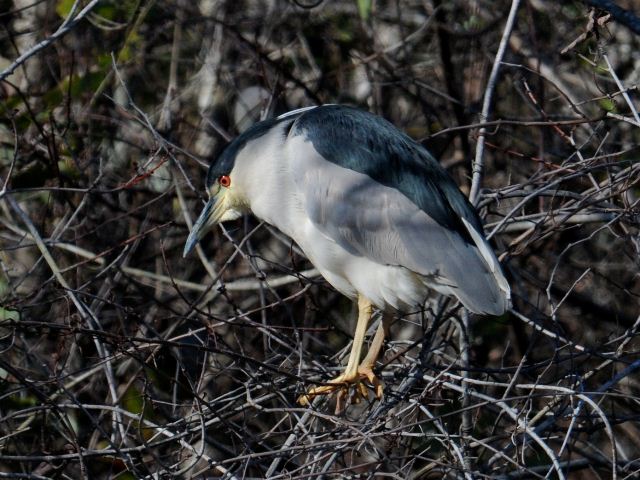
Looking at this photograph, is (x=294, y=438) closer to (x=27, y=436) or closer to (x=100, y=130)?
(x=27, y=436)

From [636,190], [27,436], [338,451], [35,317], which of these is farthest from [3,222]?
[636,190]

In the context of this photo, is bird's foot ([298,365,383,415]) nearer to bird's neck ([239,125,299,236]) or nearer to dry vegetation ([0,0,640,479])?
dry vegetation ([0,0,640,479])

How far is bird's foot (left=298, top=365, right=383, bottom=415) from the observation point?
303 centimetres

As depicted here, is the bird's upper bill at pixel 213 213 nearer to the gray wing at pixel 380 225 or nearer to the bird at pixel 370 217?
the bird at pixel 370 217

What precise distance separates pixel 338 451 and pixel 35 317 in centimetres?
201

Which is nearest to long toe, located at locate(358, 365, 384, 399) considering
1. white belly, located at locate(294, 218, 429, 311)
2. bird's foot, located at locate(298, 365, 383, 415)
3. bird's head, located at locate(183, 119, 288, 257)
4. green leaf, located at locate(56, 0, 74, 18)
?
bird's foot, located at locate(298, 365, 383, 415)

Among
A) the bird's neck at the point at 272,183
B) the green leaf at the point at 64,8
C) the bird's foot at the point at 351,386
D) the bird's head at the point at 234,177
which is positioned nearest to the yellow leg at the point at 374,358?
the bird's foot at the point at 351,386

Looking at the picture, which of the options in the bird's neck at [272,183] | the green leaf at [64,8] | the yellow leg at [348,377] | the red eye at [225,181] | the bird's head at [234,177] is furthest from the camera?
the green leaf at [64,8]

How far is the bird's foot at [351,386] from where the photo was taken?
303 cm

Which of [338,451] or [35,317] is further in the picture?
[35,317]

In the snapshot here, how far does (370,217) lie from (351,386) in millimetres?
544

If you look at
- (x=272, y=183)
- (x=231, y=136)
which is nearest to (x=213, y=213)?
(x=272, y=183)

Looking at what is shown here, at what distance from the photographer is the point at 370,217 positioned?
316 centimetres

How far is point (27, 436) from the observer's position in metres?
3.97
